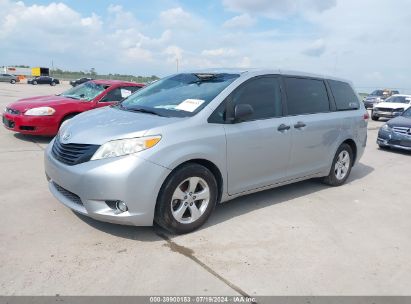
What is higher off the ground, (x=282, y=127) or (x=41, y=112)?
(x=282, y=127)

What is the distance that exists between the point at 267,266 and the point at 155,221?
46.2 inches

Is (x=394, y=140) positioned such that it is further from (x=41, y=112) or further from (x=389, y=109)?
(x=389, y=109)

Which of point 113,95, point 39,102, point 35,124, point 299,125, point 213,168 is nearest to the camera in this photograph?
point 213,168

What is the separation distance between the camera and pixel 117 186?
11.6ft

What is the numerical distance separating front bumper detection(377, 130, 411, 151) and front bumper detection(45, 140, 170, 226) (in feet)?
26.9

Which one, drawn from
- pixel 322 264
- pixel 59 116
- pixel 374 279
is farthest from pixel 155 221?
A: pixel 59 116

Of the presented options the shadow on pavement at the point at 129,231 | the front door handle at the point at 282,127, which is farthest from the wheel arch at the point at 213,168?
the front door handle at the point at 282,127

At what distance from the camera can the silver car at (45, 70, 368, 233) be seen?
3650 millimetres

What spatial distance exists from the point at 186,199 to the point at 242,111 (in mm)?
1133

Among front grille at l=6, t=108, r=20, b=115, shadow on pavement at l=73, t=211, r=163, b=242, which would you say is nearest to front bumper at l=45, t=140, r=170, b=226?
shadow on pavement at l=73, t=211, r=163, b=242

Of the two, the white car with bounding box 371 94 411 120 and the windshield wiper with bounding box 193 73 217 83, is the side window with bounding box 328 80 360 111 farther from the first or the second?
the white car with bounding box 371 94 411 120

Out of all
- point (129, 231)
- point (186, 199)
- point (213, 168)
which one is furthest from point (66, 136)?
point (213, 168)

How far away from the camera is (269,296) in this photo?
3.04 metres

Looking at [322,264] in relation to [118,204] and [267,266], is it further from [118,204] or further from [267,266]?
[118,204]
